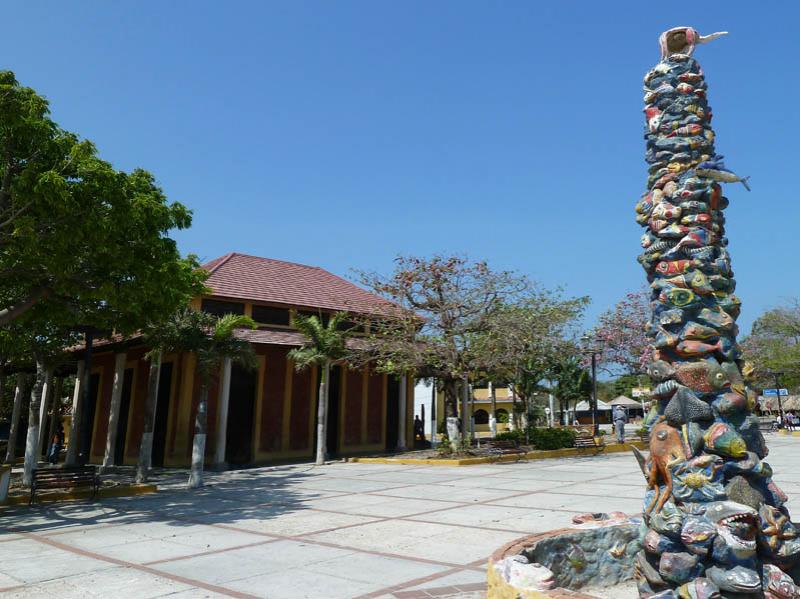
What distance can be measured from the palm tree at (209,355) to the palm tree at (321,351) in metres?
3.64

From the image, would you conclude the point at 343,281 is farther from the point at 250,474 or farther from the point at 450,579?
the point at 450,579

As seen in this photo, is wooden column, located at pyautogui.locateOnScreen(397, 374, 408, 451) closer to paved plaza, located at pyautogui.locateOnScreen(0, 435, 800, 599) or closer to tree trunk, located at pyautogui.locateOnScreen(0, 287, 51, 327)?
paved plaza, located at pyautogui.locateOnScreen(0, 435, 800, 599)

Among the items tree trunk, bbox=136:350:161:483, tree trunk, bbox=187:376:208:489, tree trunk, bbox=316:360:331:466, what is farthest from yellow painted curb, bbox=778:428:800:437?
tree trunk, bbox=136:350:161:483

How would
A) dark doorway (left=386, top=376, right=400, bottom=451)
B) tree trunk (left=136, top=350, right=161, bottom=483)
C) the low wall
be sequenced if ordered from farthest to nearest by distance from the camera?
dark doorway (left=386, top=376, right=400, bottom=451), tree trunk (left=136, top=350, right=161, bottom=483), the low wall

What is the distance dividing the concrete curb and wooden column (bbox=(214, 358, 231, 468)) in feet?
18.5

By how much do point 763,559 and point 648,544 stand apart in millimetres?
807

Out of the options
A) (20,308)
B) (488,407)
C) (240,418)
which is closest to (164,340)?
(20,308)

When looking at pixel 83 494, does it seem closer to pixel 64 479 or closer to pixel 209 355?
pixel 64 479

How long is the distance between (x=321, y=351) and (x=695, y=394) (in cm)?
1727

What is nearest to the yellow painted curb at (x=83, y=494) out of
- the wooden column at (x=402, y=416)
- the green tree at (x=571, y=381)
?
the wooden column at (x=402, y=416)

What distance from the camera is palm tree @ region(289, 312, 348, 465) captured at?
69.9ft

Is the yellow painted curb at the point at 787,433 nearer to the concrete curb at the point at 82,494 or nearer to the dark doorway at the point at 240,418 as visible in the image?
the dark doorway at the point at 240,418

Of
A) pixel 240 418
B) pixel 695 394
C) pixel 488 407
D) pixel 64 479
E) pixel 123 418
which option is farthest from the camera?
pixel 488 407

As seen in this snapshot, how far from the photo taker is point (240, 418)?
74.3 feet
